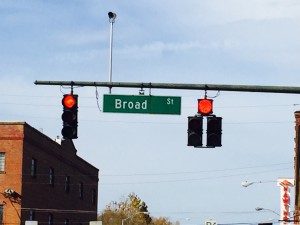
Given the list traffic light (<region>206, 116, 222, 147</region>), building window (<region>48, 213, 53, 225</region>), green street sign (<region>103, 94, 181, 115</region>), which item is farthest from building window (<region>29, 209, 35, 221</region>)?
traffic light (<region>206, 116, 222, 147</region>)

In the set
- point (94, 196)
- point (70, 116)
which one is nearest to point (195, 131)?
point (70, 116)

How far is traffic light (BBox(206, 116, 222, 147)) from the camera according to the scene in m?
22.0

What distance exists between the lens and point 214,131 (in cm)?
2219

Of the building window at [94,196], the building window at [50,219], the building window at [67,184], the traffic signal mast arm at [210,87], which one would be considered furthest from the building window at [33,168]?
the traffic signal mast arm at [210,87]

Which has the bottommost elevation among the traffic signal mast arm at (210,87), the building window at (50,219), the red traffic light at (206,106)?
the building window at (50,219)

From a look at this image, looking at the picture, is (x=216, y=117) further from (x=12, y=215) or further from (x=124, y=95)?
(x=12, y=215)

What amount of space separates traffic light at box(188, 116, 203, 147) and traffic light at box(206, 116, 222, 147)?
0.74 ft

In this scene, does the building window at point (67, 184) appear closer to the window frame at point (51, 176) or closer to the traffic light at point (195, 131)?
the window frame at point (51, 176)

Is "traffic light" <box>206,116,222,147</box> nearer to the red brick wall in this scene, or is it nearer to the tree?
the red brick wall

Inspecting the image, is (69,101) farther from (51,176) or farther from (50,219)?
(50,219)

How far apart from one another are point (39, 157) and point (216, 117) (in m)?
47.7

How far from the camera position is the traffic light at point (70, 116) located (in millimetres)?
22156

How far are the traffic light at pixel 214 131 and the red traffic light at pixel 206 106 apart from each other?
0.68 ft

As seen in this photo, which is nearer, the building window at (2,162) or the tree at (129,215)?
the building window at (2,162)
